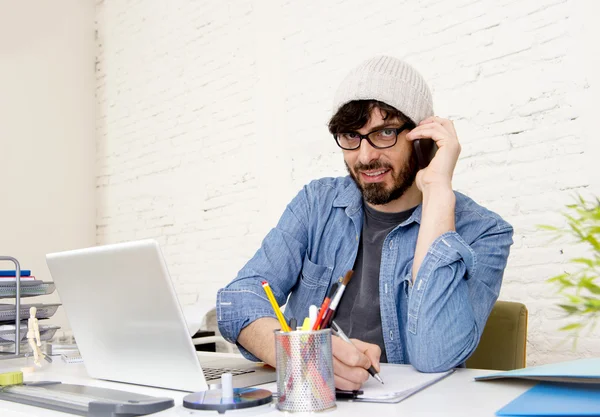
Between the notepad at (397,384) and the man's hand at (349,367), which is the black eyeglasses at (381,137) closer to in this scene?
the notepad at (397,384)

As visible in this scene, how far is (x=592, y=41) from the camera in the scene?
193cm

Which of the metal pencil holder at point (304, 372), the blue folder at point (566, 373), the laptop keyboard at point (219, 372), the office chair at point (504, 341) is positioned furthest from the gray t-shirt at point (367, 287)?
the metal pencil holder at point (304, 372)

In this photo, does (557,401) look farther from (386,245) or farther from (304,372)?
(386,245)

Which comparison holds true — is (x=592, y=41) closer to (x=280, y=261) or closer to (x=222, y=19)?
(x=280, y=261)

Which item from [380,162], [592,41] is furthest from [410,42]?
[380,162]

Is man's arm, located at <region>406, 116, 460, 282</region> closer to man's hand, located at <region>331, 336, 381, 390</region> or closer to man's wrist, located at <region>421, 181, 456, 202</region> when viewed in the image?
man's wrist, located at <region>421, 181, 456, 202</region>

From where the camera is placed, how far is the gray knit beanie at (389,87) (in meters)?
1.45

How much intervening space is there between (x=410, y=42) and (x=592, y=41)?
0.72 metres

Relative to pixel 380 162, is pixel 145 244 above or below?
below

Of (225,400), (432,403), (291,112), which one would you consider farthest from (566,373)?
(291,112)

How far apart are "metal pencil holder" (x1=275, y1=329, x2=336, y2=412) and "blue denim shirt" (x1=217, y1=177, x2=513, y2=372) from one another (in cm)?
39

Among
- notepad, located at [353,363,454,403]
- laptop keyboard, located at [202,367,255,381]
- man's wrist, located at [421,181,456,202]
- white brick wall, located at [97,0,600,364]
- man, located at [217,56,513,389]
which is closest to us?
notepad, located at [353,363,454,403]

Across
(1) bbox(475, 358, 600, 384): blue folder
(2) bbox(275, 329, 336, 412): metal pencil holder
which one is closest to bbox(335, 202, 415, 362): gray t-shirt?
(1) bbox(475, 358, 600, 384): blue folder

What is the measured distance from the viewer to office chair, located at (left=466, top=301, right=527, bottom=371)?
1.41 metres
